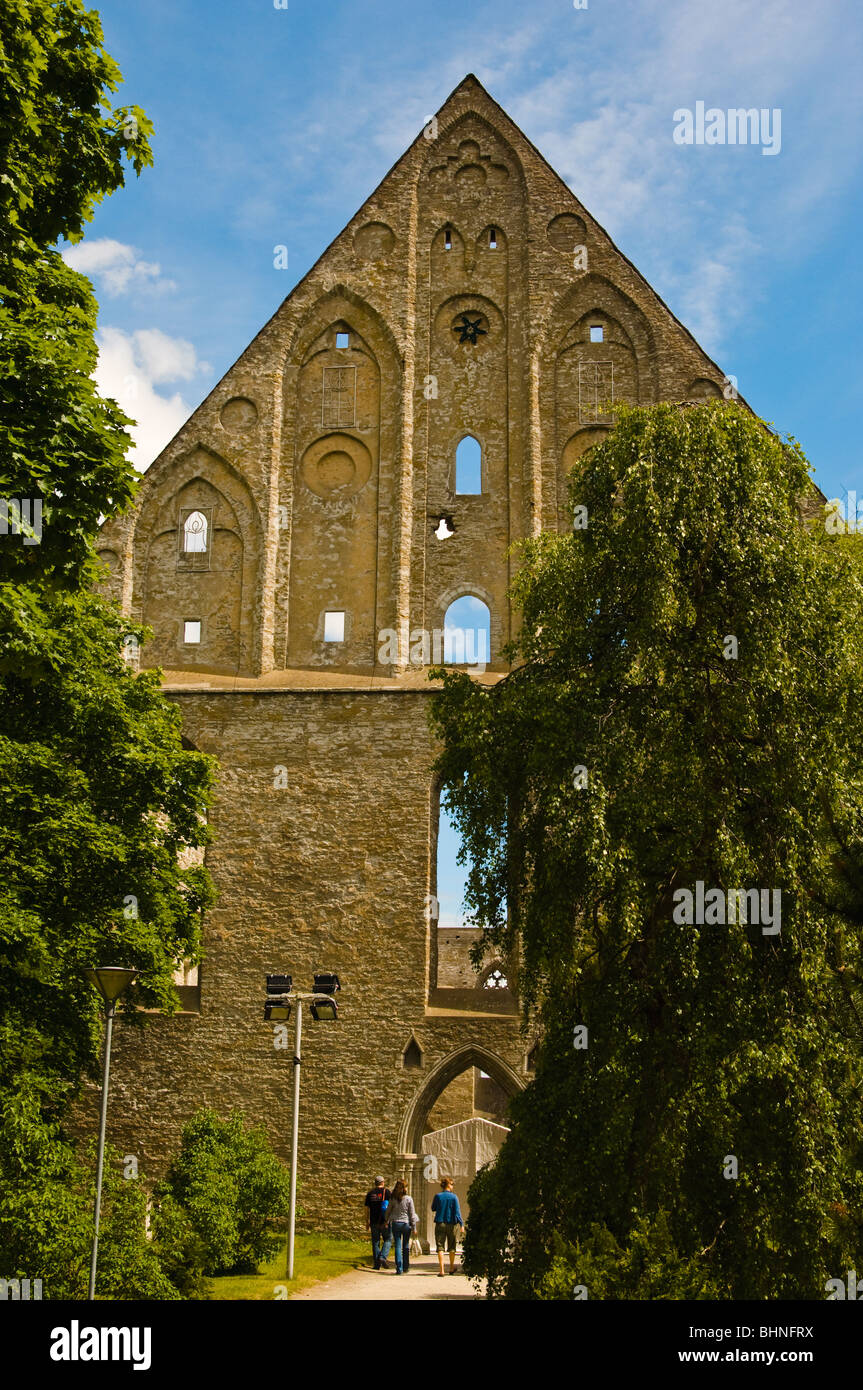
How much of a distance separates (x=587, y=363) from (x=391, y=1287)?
13.8m

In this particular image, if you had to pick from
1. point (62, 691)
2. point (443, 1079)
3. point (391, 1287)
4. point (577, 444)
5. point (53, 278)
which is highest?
point (577, 444)

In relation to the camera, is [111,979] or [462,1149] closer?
[111,979]

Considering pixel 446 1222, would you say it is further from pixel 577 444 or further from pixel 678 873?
pixel 577 444

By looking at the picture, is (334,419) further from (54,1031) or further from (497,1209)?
(497,1209)

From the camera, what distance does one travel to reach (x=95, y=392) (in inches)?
346

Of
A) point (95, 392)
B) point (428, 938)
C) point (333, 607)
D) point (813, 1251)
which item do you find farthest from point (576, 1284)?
point (333, 607)

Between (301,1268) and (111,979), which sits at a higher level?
(111,979)

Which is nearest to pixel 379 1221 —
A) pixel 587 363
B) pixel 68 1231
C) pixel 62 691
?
pixel 68 1231

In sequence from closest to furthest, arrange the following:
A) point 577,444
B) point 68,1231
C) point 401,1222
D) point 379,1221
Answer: point 68,1231, point 401,1222, point 379,1221, point 577,444

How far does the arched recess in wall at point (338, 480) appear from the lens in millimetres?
18891

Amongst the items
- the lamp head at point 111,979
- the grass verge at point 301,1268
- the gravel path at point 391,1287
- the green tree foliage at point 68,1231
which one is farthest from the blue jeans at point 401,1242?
the lamp head at point 111,979

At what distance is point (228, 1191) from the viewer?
45.4ft

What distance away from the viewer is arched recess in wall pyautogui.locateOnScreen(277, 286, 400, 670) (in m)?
18.9

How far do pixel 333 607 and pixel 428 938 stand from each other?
17.3 ft
